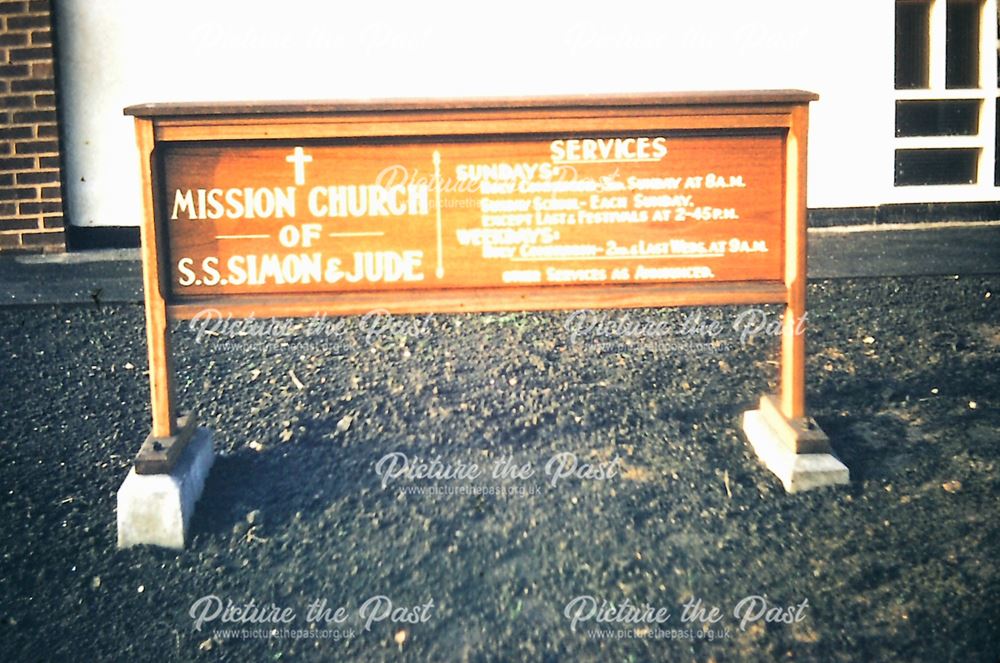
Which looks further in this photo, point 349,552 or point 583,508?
point 583,508

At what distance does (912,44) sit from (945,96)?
0.47m

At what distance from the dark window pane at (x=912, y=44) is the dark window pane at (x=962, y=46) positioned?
7.5 inches

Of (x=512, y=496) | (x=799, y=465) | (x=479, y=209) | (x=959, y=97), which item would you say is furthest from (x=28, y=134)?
(x=959, y=97)

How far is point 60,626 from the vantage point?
2945 mm

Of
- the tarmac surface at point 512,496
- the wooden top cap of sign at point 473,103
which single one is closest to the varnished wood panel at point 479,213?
the wooden top cap of sign at point 473,103

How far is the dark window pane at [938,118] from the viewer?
6.94 m

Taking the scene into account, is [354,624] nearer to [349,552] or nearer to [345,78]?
[349,552]

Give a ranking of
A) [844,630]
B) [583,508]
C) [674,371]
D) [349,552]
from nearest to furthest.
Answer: [844,630] < [349,552] < [583,508] < [674,371]

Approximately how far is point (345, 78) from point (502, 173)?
3298 mm

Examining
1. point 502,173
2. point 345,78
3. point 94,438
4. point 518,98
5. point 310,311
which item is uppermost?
point 345,78

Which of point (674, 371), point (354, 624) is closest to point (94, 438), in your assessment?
point (354, 624)

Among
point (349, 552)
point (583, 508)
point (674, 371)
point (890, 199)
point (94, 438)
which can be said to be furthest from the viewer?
point (890, 199)

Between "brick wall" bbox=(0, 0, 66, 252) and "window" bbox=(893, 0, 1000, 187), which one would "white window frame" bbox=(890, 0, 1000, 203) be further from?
"brick wall" bbox=(0, 0, 66, 252)

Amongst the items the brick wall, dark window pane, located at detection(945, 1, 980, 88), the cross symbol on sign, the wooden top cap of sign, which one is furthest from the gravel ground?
dark window pane, located at detection(945, 1, 980, 88)
